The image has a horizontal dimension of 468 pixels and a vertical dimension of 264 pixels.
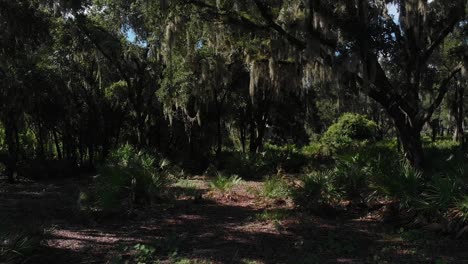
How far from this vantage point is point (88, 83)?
2045cm

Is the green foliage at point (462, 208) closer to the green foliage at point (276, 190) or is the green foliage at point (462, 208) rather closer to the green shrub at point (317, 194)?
the green shrub at point (317, 194)

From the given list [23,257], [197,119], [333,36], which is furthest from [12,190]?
[333,36]

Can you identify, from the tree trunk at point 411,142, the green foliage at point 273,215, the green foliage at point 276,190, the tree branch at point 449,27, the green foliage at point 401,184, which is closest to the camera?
the green foliage at point 401,184

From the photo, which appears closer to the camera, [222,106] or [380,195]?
[380,195]

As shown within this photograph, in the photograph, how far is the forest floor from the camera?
6457 millimetres

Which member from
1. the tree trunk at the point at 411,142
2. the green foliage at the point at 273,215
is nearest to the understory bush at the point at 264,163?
the tree trunk at the point at 411,142

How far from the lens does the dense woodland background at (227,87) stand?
381 inches

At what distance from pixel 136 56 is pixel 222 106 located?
4.88 metres

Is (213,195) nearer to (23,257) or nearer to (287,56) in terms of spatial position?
(287,56)

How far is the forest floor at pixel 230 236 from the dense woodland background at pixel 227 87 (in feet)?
1.77

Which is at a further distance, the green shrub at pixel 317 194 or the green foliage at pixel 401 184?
the green shrub at pixel 317 194

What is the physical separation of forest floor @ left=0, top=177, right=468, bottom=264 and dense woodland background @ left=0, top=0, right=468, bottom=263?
0.54 m

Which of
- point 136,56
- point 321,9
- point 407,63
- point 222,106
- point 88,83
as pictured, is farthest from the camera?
point 222,106

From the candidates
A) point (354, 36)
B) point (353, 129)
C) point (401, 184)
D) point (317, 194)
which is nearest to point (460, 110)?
point (353, 129)
